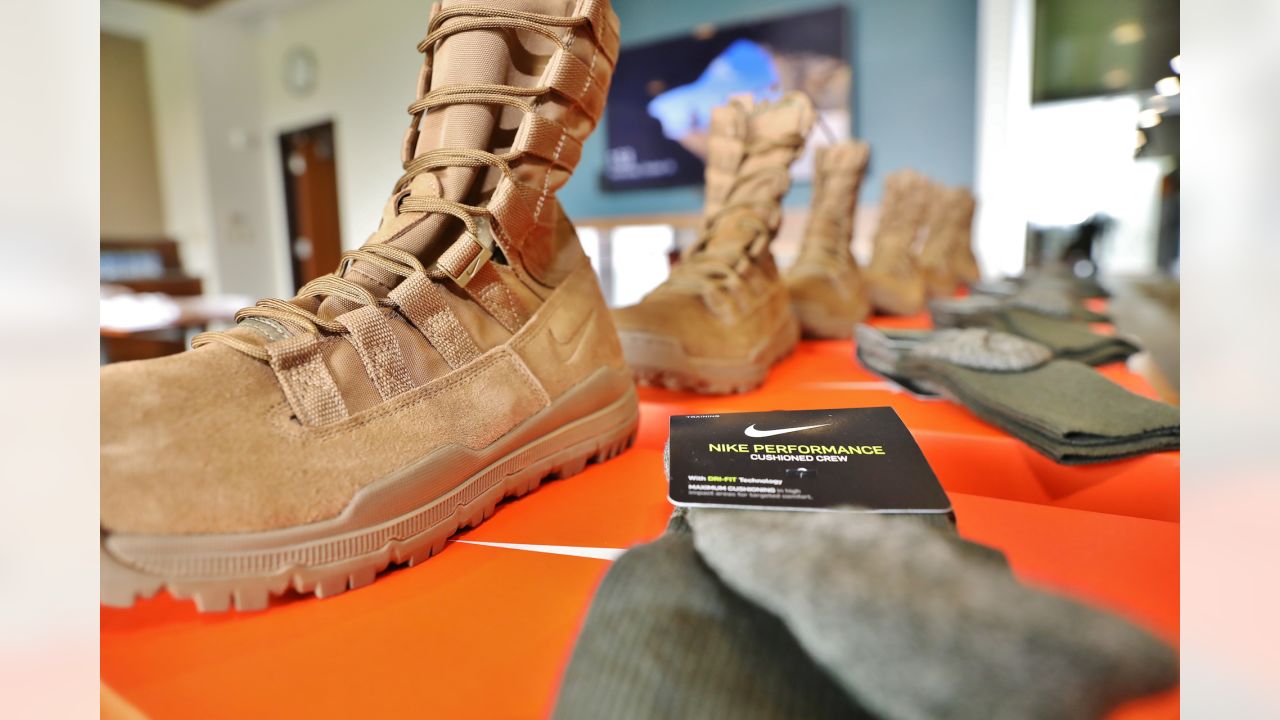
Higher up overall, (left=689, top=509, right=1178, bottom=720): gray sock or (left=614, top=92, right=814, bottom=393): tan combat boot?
(left=614, top=92, right=814, bottom=393): tan combat boot

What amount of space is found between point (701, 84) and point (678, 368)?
4.12 m

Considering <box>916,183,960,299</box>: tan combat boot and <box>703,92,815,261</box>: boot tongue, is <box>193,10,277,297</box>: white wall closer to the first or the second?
<box>703,92,815,261</box>: boot tongue

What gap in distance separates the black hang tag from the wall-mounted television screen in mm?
3735

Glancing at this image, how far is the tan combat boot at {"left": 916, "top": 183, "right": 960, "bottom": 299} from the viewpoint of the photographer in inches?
95.9

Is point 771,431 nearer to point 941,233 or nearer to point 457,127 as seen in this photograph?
point 457,127

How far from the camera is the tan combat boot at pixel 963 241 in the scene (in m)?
2.65

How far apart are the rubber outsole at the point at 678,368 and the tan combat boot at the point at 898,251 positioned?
1.00 meters

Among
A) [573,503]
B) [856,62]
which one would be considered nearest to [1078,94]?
[573,503]

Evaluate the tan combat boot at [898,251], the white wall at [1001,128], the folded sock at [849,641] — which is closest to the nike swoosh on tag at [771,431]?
the folded sock at [849,641]

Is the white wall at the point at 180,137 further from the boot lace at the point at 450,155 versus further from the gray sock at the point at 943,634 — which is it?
the gray sock at the point at 943,634

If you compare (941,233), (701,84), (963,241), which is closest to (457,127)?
(941,233)

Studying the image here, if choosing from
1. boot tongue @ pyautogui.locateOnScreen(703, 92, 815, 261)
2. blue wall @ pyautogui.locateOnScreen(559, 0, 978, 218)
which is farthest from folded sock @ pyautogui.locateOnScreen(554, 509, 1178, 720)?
blue wall @ pyautogui.locateOnScreen(559, 0, 978, 218)
